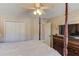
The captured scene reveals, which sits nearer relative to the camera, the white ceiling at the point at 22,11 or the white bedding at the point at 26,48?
the white bedding at the point at 26,48

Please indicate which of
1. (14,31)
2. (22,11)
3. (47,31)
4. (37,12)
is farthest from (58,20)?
(14,31)

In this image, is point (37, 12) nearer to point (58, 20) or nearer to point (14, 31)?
point (58, 20)

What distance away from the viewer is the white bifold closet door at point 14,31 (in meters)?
1.87

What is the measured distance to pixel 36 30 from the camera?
1.92 meters

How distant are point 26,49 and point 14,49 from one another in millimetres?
186

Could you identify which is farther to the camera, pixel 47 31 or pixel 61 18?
pixel 47 31

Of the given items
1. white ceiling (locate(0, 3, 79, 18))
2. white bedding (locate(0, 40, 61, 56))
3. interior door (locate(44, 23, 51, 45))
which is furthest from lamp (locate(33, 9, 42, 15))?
white bedding (locate(0, 40, 61, 56))

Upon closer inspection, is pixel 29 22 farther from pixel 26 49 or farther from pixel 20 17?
pixel 26 49

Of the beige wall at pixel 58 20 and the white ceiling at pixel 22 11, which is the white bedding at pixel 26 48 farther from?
the white ceiling at pixel 22 11

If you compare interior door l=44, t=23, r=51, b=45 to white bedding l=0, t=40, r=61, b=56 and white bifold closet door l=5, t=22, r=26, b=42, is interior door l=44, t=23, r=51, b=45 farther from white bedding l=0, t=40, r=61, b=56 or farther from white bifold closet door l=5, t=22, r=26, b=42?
white bifold closet door l=5, t=22, r=26, b=42

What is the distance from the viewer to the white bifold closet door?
187 cm

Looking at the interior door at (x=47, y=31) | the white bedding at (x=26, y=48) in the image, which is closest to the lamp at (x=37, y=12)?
the interior door at (x=47, y=31)

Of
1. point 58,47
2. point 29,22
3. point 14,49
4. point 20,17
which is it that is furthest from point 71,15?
point 14,49

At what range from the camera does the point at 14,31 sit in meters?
1.90
